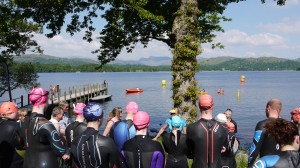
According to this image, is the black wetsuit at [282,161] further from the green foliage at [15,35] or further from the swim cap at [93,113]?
the green foliage at [15,35]

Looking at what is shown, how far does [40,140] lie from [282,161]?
3717 mm

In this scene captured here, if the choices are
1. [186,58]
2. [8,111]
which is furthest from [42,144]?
[186,58]

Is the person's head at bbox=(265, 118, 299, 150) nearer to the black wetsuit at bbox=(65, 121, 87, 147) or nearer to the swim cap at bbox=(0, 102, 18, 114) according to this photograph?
the swim cap at bbox=(0, 102, 18, 114)

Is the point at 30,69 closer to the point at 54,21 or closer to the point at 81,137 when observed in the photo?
the point at 54,21

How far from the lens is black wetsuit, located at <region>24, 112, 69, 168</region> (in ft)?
19.5

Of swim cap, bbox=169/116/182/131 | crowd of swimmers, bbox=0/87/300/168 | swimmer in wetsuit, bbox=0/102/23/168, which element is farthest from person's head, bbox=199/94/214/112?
swimmer in wetsuit, bbox=0/102/23/168

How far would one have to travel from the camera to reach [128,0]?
1596 centimetres

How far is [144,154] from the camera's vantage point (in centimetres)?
579

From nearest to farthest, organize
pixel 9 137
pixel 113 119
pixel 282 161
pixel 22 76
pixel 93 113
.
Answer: pixel 282 161, pixel 93 113, pixel 9 137, pixel 113 119, pixel 22 76

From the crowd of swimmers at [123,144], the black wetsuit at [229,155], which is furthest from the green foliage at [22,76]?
the black wetsuit at [229,155]

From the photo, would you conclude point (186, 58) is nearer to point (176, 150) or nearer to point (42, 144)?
point (176, 150)

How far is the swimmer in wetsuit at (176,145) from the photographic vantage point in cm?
730

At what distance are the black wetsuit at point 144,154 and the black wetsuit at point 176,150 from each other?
1.53 m

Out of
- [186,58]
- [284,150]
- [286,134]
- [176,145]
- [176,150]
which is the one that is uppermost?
[186,58]
